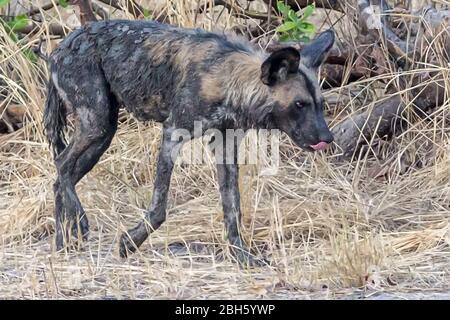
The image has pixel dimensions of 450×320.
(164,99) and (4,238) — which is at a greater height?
(164,99)

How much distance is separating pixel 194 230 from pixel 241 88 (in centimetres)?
117

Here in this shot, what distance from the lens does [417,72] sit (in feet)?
27.3

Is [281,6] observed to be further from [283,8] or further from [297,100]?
[297,100]

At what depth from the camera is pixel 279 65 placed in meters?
6.35

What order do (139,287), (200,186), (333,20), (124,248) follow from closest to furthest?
(139,287) < (124,248) < (200,186) < (333,20)

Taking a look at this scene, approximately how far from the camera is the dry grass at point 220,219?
20.2ft

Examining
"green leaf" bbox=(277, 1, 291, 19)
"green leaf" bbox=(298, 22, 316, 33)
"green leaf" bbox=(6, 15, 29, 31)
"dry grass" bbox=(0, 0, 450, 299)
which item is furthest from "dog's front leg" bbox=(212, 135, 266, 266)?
"green leaf" bbox=(6, 15, 29, 31)

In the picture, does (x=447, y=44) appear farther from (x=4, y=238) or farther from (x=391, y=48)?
(x=4, y=238)

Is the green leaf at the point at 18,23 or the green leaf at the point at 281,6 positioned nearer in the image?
the green leaf at the point at 281,6

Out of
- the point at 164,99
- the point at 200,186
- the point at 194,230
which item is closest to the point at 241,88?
the point at 164,99

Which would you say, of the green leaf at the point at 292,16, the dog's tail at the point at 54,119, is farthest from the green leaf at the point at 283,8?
the dog's tail at the point at 54,119

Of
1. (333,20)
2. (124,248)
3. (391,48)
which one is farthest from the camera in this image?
(333,20)

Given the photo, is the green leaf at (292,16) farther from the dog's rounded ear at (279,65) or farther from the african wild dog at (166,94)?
the dog's rounded ear at (279,65)

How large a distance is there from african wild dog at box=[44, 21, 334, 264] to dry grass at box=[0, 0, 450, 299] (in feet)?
0.94
